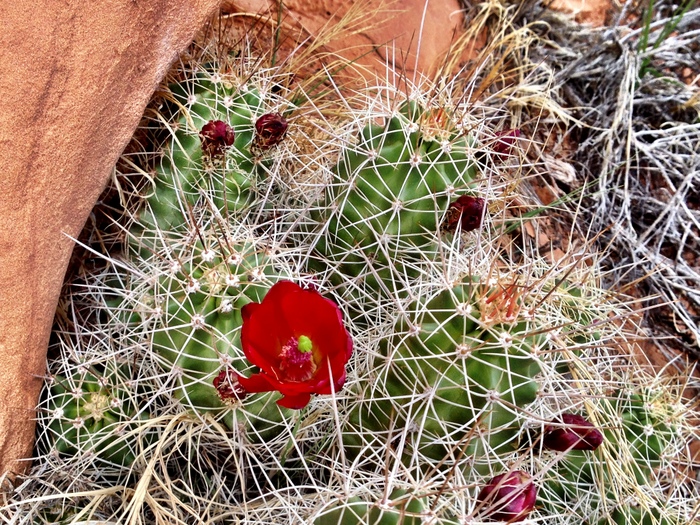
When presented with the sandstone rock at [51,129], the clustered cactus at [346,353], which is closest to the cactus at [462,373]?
the clustered cactus at [346,353]

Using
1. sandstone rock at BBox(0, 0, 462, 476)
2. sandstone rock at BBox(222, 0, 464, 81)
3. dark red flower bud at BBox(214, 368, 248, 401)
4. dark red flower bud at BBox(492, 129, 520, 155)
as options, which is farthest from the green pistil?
sandstone rock at BBox(222, 0, 464, 81)

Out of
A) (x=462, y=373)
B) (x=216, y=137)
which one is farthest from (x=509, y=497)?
(x=216, y=137)

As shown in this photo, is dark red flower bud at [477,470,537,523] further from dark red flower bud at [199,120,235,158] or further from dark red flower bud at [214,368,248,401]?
dark red flower bud at [199,120,235,158]

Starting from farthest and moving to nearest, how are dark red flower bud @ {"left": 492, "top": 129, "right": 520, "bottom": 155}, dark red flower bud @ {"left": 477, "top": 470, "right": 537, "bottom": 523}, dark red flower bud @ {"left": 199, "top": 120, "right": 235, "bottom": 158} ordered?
dark red flower bud @ {"left": 492, "top": 129, "right": 520, "bottom": 155}, dark red flower bud @ {"left": 199, "top": 120, "right": 235, "bottom": 158}, dark red flower bud @ {"left": 477, "top": 470, "right": 537, "bottom": 523}

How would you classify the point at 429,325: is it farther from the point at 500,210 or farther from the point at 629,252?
the point at 629,252

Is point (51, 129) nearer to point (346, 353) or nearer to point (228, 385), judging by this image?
point (228, 385)

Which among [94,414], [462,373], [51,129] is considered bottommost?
[94,414]

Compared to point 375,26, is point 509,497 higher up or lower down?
lower down
